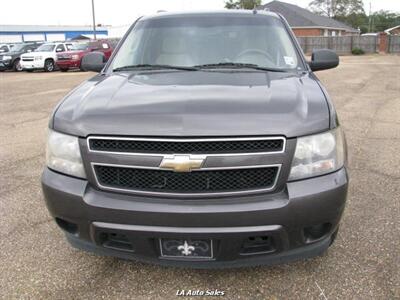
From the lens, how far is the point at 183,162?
228cm

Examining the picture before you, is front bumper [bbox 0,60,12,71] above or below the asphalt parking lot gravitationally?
below

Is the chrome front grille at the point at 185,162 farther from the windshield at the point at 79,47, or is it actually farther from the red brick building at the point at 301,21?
the red brick building at the point at 301,21

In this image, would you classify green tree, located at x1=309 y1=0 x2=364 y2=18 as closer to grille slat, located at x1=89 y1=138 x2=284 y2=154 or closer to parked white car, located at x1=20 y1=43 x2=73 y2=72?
parked white car, located at x1=20 y1=43 x2=73 y2=72

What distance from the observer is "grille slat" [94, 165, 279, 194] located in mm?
→ 2336

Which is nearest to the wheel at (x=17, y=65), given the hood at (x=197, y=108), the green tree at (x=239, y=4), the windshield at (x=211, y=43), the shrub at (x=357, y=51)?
the windshield at (x=211, y=43)

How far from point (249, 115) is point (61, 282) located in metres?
1.66

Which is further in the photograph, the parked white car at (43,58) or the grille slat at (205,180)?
the parked white car at (43,58)

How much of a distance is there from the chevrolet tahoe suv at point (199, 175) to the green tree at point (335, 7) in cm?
8567

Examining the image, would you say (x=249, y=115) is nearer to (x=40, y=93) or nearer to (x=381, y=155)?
(x=381, y=155)

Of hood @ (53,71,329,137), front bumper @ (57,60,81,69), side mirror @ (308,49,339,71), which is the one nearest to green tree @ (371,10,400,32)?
front bumper @ (57,60,81,69)

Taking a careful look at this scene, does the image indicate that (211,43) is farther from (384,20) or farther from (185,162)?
(384,20)

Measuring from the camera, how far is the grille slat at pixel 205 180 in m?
2.34

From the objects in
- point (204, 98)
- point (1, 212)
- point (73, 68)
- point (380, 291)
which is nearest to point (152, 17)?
point (204, 98)

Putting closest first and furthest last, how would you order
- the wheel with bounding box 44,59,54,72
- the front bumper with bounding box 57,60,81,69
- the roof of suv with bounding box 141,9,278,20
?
the roof of suv with bounding box 141,9,278,20, the front bumper with bounding box 57,60,81,69, the wheel with bounding box 44,59,54,72
